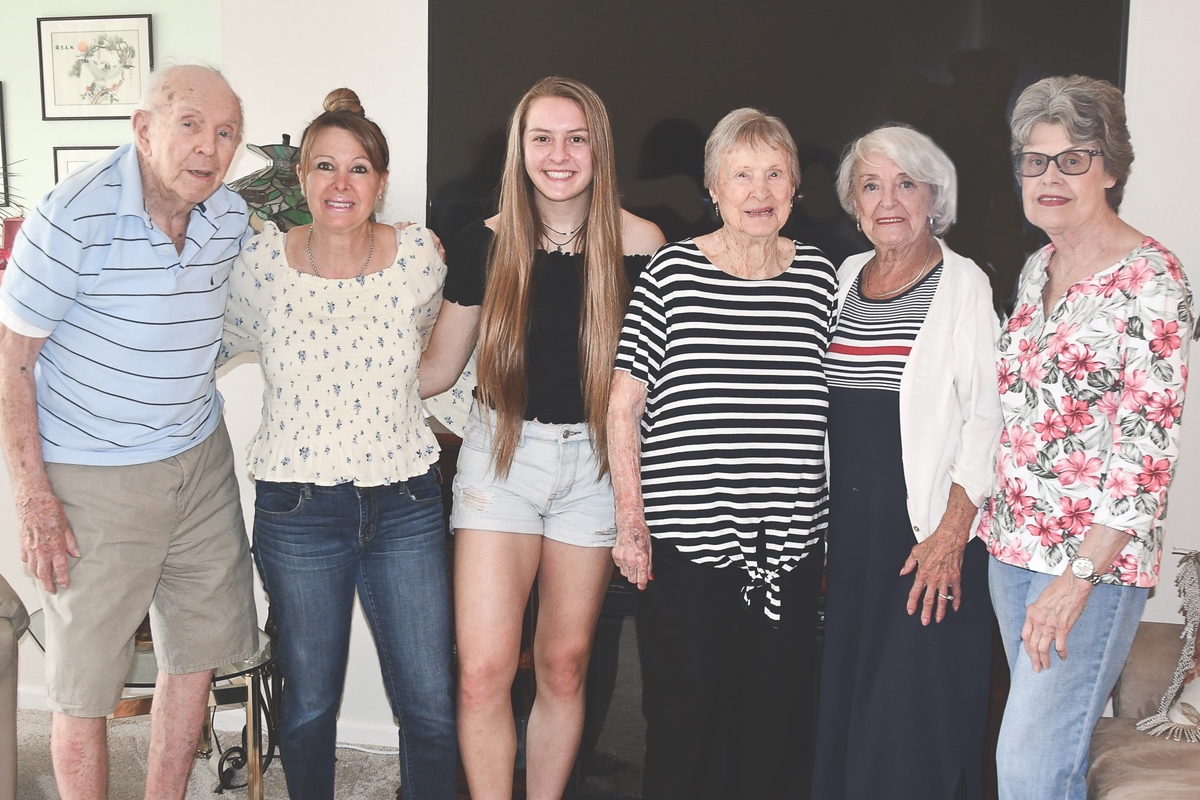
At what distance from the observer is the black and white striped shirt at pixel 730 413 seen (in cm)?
172

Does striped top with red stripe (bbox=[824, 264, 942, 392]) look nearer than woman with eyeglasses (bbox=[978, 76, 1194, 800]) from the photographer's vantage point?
No

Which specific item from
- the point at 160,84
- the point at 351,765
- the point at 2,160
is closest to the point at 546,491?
the point at 160,84

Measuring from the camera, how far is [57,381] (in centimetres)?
175

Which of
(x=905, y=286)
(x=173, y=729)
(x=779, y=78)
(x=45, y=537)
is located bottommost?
(x=173, y=729)

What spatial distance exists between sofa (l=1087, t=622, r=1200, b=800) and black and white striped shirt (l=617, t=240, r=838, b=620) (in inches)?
26.9

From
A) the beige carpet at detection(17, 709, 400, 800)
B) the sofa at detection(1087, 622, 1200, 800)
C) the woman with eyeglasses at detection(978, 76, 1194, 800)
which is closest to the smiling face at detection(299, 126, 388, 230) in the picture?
the woman with eyeglasses at detection(978, 76, 1194, 800)

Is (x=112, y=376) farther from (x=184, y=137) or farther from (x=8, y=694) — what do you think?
(x=8, y=694)

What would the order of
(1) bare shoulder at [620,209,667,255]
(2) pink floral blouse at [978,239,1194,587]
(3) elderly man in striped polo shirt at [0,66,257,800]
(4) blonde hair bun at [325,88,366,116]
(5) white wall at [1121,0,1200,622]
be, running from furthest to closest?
(5) white wall at [1121,0,1200,622], (1) bare shoulder at [620,209,667,255], (4) blonde hair bun at [325,88,366,116], (3) elderly man in striped polo shirt at [0,66,257,800], (2) pink floral blouse at [978,239,1194,587]

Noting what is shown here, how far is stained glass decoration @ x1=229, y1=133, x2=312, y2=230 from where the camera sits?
2119 mm

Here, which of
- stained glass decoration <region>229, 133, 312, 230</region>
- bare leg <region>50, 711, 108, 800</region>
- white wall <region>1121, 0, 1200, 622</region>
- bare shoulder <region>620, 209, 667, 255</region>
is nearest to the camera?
bare leg <region>50, 711, 108, 800</region>

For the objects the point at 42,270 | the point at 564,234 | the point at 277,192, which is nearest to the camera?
the point at 42,270

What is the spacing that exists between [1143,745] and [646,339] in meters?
1.25

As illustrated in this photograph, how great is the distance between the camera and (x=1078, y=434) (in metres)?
1.54

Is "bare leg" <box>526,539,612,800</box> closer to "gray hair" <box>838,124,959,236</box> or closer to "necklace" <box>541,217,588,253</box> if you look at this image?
"necklace" <box>541,217,588,253</box>
